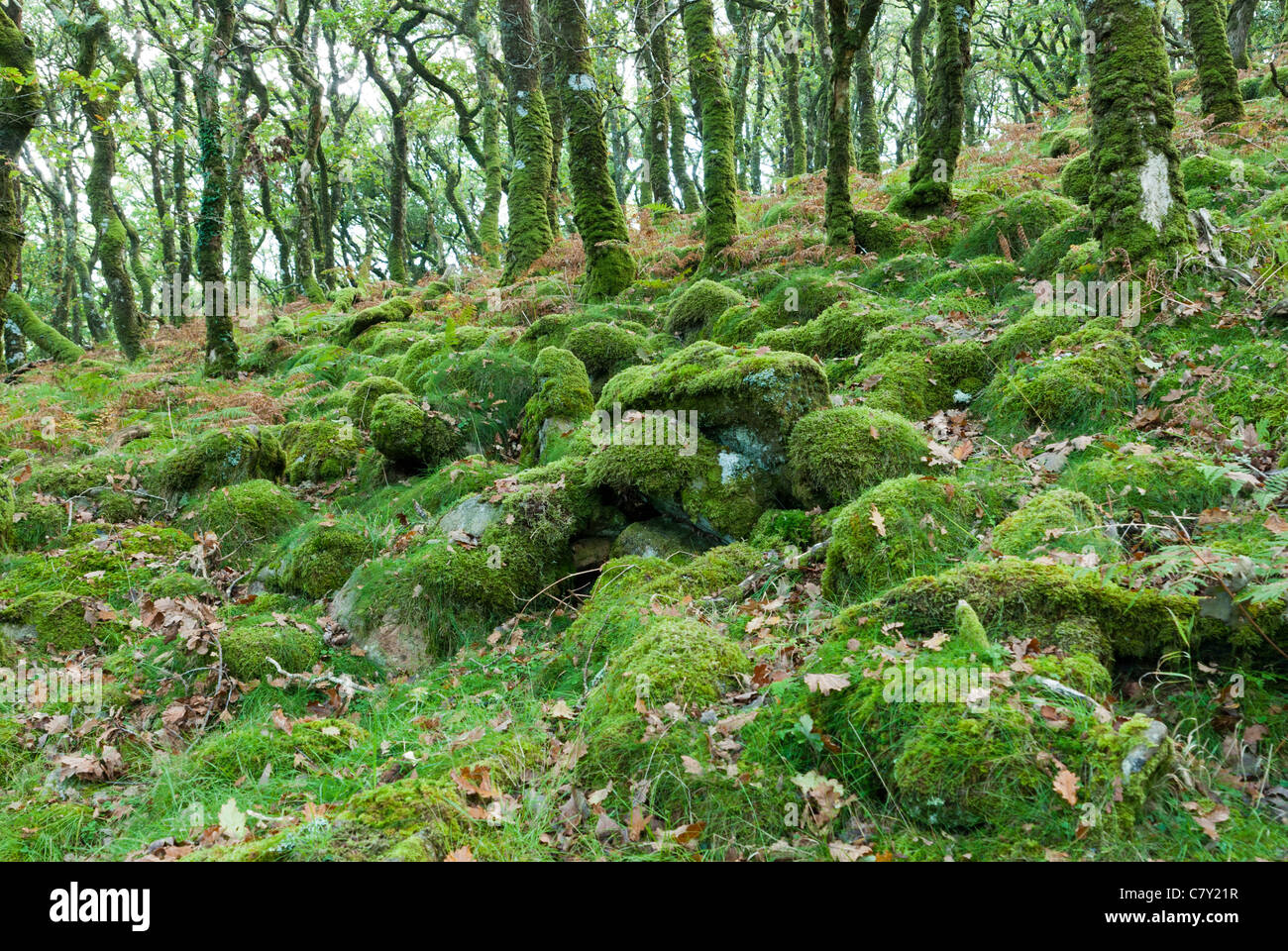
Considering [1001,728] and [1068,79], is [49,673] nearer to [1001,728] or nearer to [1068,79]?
[1001,728]

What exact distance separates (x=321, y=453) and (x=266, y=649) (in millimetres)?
3840

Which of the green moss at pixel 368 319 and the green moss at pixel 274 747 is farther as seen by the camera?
the green moss at pixel 368 319

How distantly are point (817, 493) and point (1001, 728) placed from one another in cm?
279

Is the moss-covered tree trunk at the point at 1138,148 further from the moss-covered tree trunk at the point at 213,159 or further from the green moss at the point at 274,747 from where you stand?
the moss-covered tree trunk at the point at 213,159

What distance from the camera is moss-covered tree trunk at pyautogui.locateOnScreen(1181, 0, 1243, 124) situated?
1159 cm

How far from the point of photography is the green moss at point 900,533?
436 centimetres

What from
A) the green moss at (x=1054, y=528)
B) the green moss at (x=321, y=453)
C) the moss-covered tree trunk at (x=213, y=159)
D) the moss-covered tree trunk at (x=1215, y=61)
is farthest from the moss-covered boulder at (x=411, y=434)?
the moss-covered tree trunk at (x=1215, y=61)

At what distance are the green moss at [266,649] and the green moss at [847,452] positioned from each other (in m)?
4.05

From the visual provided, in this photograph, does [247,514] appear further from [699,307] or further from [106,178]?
[106,178]

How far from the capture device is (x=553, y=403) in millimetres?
7805

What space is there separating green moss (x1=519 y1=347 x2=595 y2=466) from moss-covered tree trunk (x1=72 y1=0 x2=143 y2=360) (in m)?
11.5

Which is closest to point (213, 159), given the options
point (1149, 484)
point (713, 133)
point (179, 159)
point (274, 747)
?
point (713, 133)

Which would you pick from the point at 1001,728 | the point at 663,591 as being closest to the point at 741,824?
the point at 1001,728

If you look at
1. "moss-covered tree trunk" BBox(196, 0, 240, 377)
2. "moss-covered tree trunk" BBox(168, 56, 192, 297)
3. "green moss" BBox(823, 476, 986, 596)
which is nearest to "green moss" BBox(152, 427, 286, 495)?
"moss-covered tree trunk" BBox(196, 0, 240, 377)
